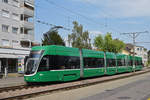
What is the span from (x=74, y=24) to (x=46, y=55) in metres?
35.9

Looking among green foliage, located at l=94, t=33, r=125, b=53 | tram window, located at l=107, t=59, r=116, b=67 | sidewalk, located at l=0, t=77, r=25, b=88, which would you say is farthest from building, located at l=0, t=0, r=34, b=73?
green foliage, located at l=94, t=33, r=125, b=53

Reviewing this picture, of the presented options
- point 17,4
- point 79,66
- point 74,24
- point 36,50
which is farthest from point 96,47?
point 36,50

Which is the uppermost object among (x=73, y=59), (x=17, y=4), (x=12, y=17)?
(x=17, y=4)

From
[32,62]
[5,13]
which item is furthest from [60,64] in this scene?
[5,13]

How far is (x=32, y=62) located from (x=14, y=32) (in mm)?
20197

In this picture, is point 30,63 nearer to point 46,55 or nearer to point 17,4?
point 46,55

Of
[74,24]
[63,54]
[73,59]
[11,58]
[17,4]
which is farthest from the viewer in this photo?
[74,24]

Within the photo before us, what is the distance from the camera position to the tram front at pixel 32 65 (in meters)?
14.4

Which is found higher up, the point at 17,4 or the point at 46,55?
the point at 17,4

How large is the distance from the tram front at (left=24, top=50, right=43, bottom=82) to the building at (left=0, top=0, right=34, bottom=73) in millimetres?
11731

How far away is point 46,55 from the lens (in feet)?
49.3

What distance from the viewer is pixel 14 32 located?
33.4 m

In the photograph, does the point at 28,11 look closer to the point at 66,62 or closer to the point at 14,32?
the point at 14,32

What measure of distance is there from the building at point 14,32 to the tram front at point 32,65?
11.7 m
